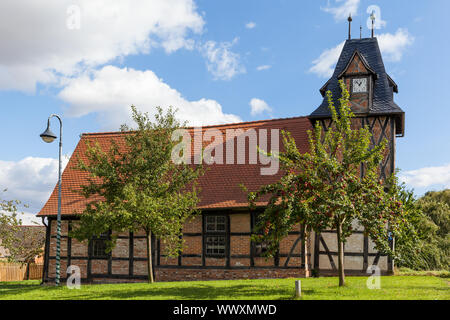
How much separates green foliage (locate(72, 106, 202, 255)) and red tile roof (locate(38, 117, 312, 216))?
5.93 ft

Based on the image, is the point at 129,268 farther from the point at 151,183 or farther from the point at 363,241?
the point at 363,241

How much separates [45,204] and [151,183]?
8.15 meters

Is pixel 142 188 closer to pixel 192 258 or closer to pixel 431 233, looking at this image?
pixel 192 258

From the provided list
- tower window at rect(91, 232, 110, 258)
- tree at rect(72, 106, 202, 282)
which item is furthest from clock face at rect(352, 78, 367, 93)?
tower window at rect(91, 232, 110, 258)

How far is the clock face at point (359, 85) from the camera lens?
21656 millimetres

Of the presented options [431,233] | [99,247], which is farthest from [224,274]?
[431,233]

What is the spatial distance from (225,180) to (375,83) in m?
9.14

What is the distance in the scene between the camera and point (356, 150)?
45.2ft

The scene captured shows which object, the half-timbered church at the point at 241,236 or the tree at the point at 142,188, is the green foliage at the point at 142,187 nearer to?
the tree at the point at 142,188

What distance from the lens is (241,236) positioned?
2006cm

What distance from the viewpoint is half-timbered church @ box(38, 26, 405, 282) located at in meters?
19.8
